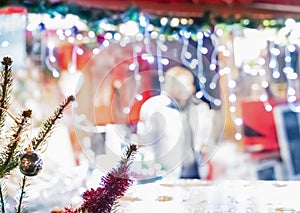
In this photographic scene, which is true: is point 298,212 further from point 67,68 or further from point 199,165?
point 67,68

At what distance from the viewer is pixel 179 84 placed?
2461mm

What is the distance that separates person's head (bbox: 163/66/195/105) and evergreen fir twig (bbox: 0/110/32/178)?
68.0 inches

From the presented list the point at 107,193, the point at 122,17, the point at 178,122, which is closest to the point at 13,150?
the point at 107,193

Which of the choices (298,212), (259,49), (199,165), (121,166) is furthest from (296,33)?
(121,166)

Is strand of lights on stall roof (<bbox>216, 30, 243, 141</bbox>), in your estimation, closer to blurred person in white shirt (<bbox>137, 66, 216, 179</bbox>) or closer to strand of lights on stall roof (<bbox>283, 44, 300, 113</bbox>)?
blurred person in white shirt (<bbox>137, 66, 216, 179</bbox>)

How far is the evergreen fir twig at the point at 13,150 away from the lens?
738 millimetres

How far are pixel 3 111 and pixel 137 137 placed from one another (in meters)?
1.60

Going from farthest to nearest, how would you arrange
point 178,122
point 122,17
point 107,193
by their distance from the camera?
point 178,122 < point 122,17 < point 107,193

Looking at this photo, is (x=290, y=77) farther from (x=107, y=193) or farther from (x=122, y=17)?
(x=107, y=193)

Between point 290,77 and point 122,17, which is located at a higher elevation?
point 122,17

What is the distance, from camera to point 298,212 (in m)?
0.97

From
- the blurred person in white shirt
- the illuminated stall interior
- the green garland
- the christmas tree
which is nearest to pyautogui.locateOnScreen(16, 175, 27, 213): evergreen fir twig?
the christmas tree

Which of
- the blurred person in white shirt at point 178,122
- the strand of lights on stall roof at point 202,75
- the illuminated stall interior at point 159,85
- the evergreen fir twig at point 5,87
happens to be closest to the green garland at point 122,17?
the illuminated stall interior at point 159,85

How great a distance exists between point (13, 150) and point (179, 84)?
5.78 feet
